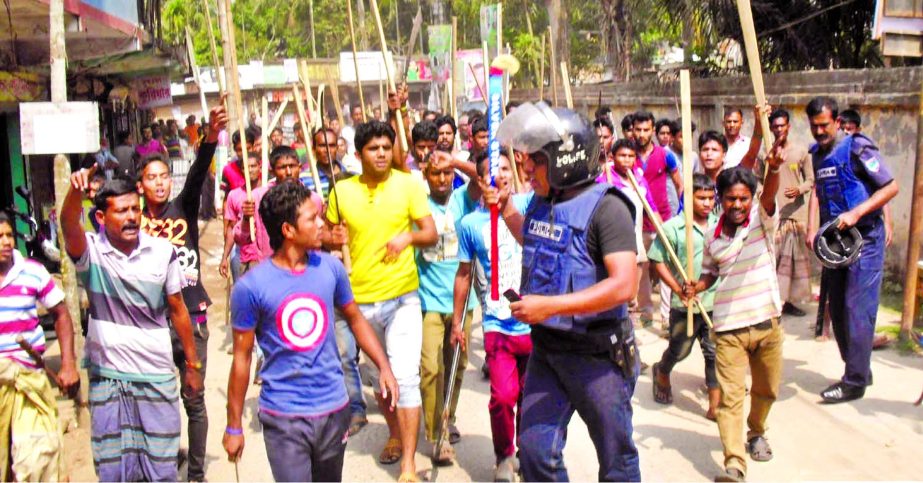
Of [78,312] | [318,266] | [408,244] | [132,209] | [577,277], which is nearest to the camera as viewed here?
[577,277]

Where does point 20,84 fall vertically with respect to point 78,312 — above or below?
above

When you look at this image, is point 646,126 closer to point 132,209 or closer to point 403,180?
point 403,180

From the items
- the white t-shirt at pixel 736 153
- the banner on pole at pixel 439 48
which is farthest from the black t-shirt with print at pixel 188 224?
the banner on pole at pixel 439 48

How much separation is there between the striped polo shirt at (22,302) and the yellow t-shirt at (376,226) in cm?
149

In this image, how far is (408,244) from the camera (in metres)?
4.89

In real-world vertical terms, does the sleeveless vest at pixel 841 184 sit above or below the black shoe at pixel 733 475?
above

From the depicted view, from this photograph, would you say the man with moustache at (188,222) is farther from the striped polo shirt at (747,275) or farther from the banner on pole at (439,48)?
the banner on pole at (439,48)

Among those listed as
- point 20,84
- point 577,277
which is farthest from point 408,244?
point 20,84

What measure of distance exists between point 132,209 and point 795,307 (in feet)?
19.9

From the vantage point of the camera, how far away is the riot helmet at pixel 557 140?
339 cm

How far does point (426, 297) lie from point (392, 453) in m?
0.92

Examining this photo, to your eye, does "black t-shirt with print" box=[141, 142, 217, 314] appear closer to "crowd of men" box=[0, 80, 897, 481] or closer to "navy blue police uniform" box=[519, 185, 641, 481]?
"crowd of men" box=[0, 80, 897, 481]

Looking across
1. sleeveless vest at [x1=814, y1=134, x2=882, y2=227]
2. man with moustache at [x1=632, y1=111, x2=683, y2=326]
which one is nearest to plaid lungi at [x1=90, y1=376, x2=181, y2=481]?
sleeveless vest at [x1=814, y1=134, x2=882, y2=227]

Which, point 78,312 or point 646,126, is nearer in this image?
point 78,312
